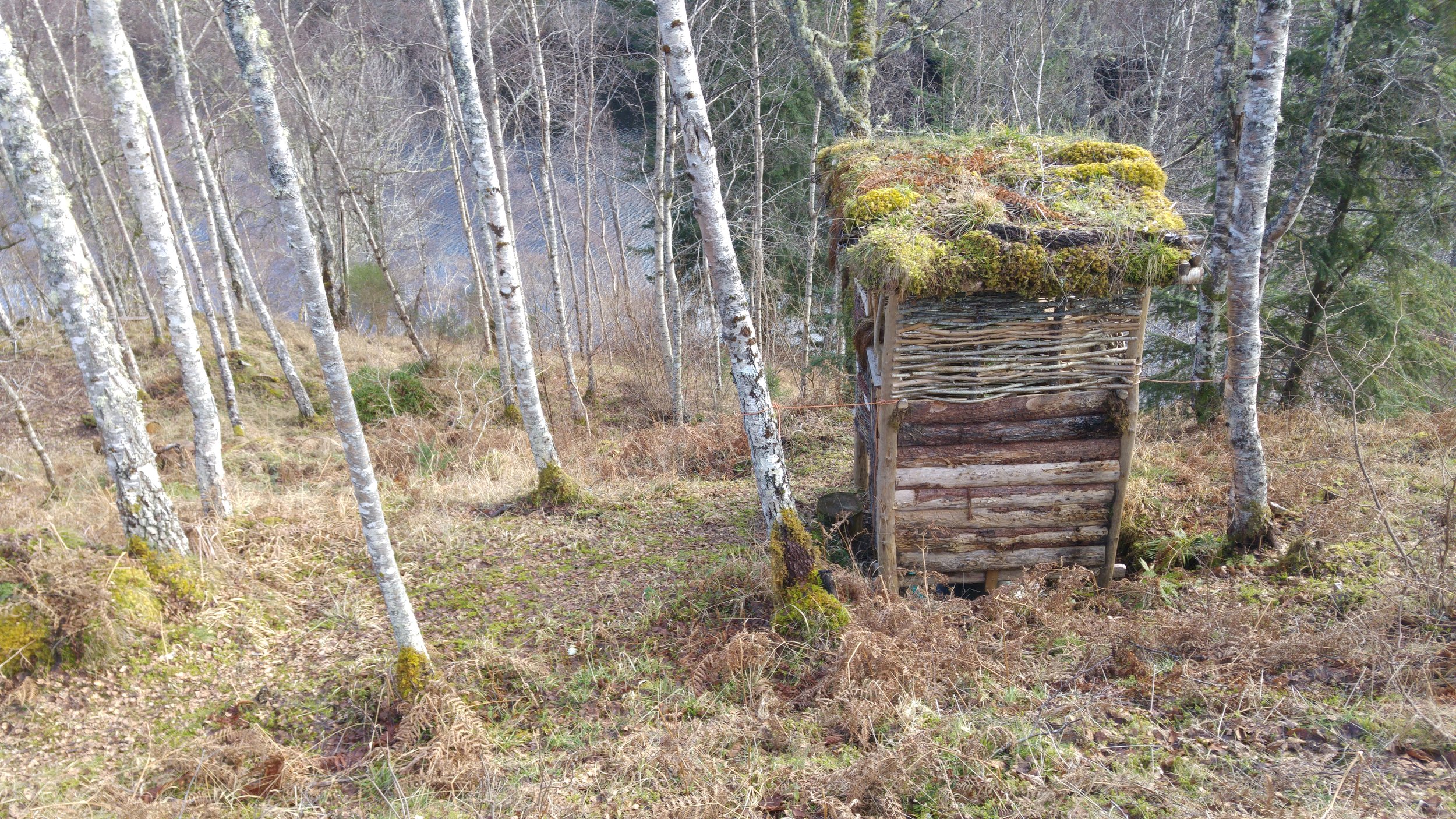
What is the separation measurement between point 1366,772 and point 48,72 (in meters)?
25.0

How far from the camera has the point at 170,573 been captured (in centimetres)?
543

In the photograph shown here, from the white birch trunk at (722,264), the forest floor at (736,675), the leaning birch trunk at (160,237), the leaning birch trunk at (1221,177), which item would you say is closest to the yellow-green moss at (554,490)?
Answer: the forest floor at (736,675)

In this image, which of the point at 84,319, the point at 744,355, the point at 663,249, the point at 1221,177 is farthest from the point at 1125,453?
the point at 663,249

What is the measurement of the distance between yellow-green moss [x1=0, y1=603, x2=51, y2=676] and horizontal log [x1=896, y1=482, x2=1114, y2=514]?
19.3 feet

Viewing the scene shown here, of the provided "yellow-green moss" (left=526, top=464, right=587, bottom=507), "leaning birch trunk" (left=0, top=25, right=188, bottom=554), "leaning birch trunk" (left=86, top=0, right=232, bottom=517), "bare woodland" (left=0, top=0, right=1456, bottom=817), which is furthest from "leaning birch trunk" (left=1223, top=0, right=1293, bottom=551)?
"leaning birch trunk" (left=86, top=0, right=232, bottom=517)

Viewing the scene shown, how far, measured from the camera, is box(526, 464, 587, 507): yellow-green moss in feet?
26.2

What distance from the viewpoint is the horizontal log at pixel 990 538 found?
18.4 feet

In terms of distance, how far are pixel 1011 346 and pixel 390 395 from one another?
10.5 metres

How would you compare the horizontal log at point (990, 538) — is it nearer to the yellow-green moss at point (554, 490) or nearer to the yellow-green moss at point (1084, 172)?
the yellow-green moss at point (1084, 172)

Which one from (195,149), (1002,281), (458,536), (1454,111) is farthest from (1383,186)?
(195,149)

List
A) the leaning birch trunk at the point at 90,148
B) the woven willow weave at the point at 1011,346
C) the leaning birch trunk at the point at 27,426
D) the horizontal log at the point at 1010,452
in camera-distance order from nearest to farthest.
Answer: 1. the woven willow weave at the point at 1011,346
2. the horizontal log at the point at 1010,452
3. the leaning birch trunk at the point at 27,426
4. the leaning birch trunk at the point at 90,148

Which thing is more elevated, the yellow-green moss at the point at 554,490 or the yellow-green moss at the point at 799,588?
the yellow-green moss at the point at 799,588

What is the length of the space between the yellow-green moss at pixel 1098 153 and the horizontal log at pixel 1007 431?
2162 millimetres

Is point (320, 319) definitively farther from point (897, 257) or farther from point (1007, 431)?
point (1007, 431)
